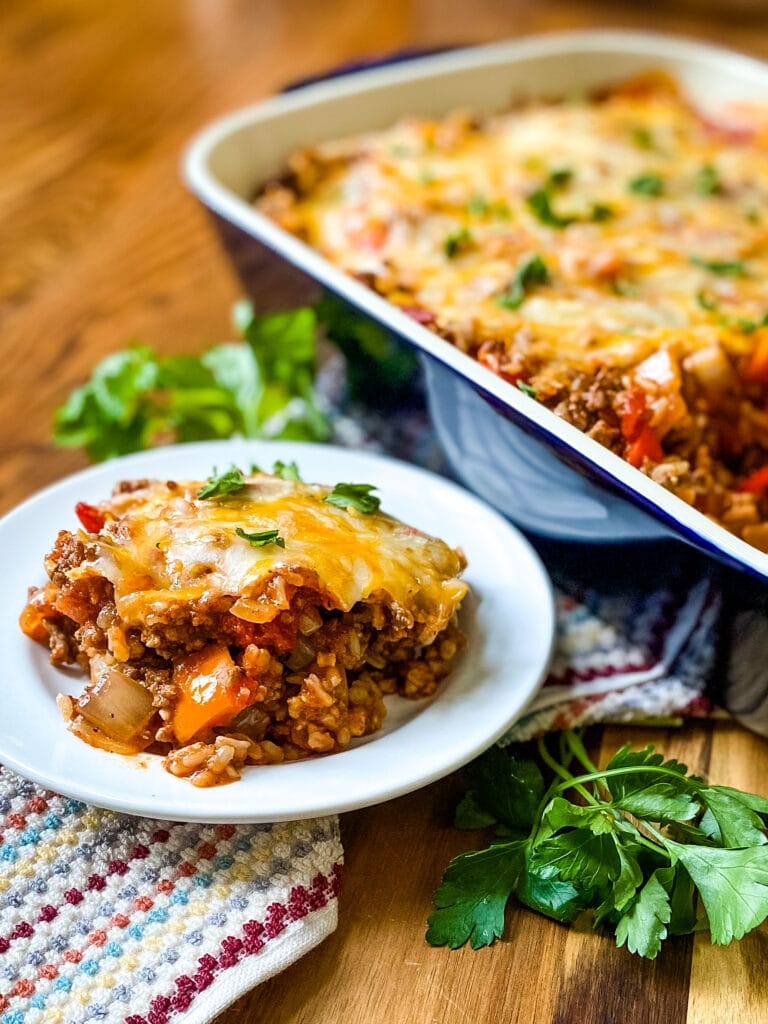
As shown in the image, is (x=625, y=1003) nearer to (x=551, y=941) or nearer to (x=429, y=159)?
(x=551, y=941)

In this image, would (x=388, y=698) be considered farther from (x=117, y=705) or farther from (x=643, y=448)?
(x=643, y=448)

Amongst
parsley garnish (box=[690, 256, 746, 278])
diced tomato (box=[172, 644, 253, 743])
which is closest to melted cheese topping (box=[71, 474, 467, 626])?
diced tomato (box=[172, 644, 253, 743])

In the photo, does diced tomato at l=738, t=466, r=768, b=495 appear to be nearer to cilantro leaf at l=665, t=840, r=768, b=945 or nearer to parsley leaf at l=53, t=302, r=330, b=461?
cilantro leaf at l=665, t=840, r=768, b=945

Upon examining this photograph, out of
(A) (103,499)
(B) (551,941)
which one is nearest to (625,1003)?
(B) (551,941)

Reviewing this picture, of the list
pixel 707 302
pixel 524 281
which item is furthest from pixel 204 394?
pixel 707 302

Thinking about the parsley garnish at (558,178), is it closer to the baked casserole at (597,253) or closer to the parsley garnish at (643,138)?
the baked casserole at (597,253)
